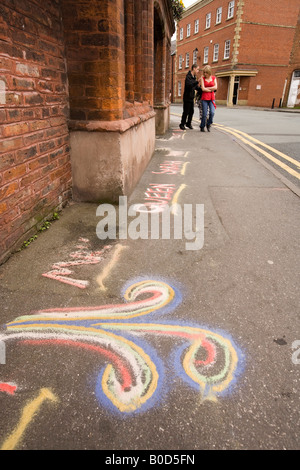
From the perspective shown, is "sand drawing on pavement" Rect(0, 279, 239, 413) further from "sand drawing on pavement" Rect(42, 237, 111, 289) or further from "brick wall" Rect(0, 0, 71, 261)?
"brick wall" Rect(0, 0, 71, 261)

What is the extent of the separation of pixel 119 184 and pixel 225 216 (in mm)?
1433

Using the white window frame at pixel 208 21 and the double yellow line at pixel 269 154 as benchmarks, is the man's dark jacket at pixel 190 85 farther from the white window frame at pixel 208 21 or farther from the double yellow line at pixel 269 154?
the white window frame at pixel 208 21

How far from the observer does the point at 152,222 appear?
3488 mm

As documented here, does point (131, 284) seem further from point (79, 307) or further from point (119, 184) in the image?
point (119, 184)

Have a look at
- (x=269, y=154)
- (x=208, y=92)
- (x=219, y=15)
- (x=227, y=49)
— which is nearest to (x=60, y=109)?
(x=269, y=154)

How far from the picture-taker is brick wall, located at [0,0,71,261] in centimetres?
239

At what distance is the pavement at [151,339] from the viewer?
51.1 inches

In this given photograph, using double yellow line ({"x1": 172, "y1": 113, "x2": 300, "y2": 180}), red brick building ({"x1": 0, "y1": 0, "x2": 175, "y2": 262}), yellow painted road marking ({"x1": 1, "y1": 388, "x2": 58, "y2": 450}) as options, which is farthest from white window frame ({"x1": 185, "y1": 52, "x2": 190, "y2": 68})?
yellow painted road marking ({"x1": 1, "y1": 388, "x2": 58, "y2": 450})

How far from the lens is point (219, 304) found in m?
2.10

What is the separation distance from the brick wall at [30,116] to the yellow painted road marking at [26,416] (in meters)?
1.42

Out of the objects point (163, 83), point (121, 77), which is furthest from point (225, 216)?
point (163, 83)

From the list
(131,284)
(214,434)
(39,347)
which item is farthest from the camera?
(131,284)

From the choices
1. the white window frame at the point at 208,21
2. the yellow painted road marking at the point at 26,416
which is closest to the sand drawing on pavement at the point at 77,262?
the yellow painted road marking at the point at 26,416

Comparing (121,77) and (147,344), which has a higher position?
(121,77)
